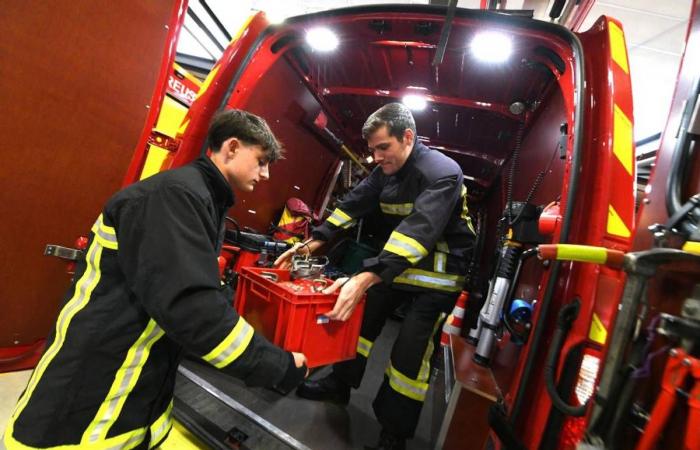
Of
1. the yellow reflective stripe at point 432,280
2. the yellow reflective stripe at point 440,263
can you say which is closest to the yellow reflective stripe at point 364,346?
the yellow reflective stripe at point 432,280

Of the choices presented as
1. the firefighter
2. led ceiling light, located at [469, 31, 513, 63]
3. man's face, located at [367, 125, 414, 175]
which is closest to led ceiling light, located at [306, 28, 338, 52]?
the firefighter

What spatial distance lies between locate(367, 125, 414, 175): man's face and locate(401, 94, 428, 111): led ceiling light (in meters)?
1.19

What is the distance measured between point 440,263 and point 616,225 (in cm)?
92

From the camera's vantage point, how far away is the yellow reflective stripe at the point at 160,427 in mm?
1175

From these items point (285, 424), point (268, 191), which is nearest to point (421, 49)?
point (268, 191)

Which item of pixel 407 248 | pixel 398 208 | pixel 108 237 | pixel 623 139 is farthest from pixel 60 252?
pixel 623 139

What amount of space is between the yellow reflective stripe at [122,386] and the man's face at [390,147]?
1.54 m

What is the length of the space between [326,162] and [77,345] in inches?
137

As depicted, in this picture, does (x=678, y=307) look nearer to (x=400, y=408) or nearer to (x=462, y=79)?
(x=400, y=408)

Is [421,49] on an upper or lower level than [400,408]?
upper

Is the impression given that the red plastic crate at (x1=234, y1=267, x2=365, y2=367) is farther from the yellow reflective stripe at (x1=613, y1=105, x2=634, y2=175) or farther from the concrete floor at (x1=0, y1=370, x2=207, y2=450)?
the yellow reflective stripe at (x1=613, y1=105, x2=634, y2=175)

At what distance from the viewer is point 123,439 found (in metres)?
1.05

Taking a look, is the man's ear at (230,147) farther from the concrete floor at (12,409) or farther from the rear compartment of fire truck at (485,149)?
the concrete floor at (12,409)

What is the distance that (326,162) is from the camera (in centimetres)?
417
